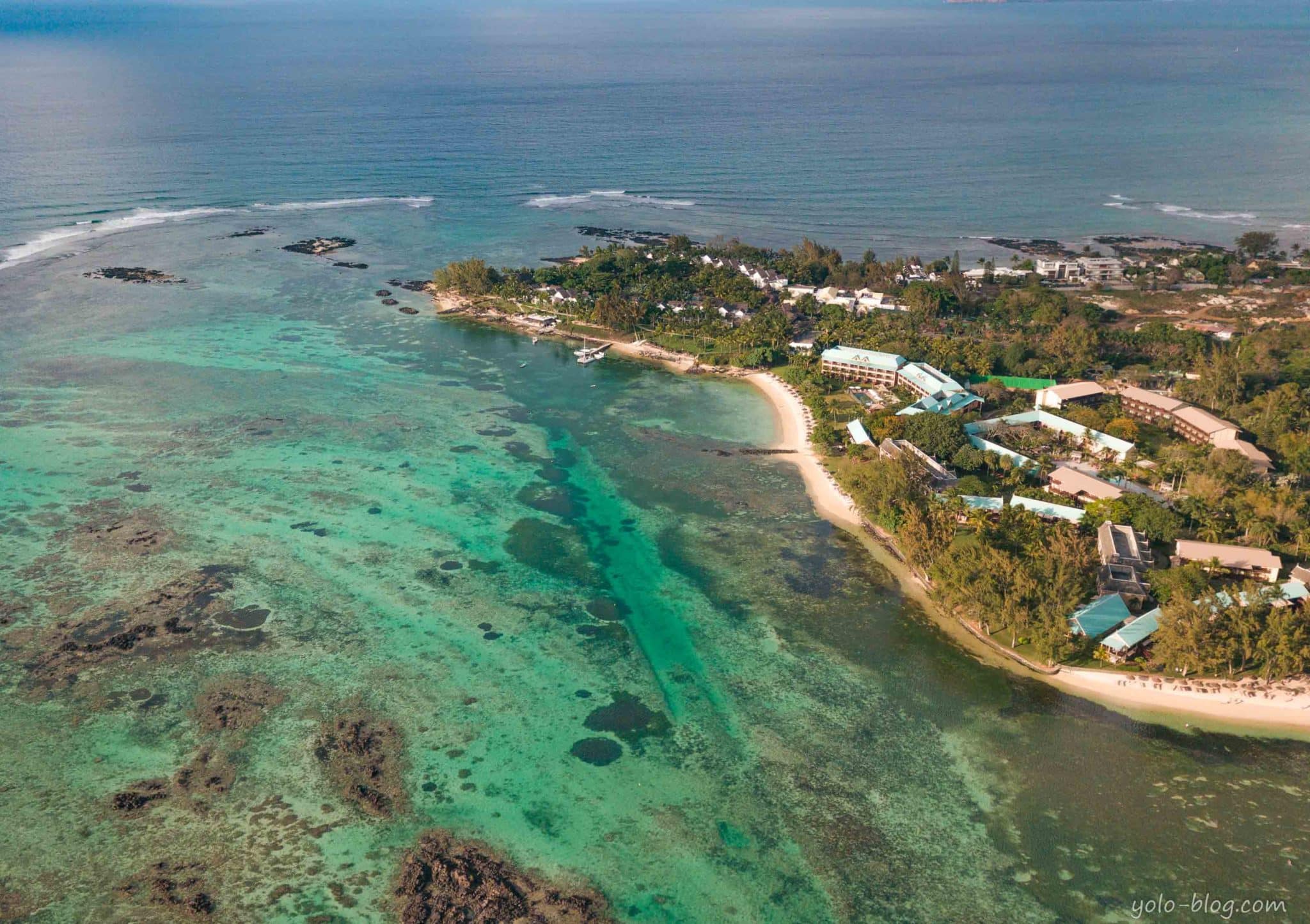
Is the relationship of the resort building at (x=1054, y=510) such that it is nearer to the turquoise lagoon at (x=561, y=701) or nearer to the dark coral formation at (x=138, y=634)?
the turquoise lagoon at (x=561, y=701)

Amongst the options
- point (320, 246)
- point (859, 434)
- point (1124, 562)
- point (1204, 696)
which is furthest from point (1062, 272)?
point (320, 246)

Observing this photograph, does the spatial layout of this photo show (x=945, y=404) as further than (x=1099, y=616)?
Yes

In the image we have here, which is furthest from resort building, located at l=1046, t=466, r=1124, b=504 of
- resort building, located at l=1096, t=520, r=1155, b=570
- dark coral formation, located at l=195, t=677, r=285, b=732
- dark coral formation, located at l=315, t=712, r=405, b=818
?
dark coral formation, located at l=195, t=677, r=285, b=732

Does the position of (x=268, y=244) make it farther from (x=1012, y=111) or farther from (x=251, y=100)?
(x=1012, y=111)

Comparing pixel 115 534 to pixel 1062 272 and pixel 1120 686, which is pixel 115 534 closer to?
pixel 1120 686

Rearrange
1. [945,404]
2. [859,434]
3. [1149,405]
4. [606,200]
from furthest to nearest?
[606,200]
[1149,405]
[945,404]
[859,434]

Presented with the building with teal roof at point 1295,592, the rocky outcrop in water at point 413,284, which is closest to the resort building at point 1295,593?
the building with teal roof at point 1295,592

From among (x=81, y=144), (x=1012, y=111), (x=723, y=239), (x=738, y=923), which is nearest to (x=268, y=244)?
(x=723, y=239)
